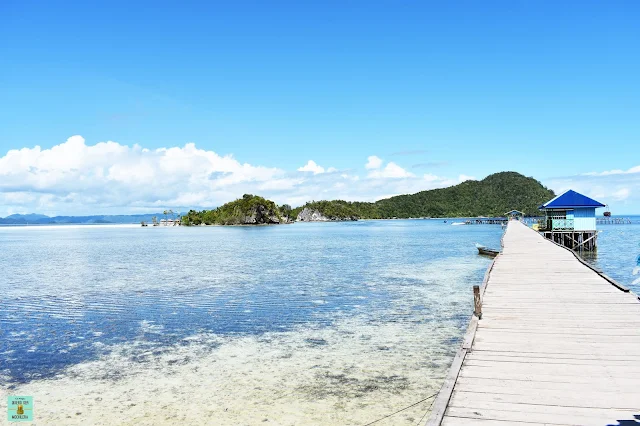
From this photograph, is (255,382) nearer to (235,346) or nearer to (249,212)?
(235,346)

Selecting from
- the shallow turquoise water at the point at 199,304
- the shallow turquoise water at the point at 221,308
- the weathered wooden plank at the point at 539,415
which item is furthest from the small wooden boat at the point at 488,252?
the weathered wooden plank at the point at 539,415

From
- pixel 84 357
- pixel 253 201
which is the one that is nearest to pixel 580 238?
pixel 84 357

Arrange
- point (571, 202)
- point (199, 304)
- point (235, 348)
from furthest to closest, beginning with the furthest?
point (571, 202) < point (199, 304) < point (235, 348)

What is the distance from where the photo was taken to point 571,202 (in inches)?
1687

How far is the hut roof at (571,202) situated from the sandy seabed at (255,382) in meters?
34.8

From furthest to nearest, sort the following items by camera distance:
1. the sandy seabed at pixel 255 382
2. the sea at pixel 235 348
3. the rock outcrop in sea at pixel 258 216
Result: the rock outcrop in sea at pixel 258 216
the sea at pixel 235 348
the sandy seabed at pixel 255 382

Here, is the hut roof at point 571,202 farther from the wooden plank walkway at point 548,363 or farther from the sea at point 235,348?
the wooden plank walkway at point 548,363

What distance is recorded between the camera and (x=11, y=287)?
25.6m

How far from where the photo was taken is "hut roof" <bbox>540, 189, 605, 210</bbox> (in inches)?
1651

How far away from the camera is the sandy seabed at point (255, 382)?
27.2 feet

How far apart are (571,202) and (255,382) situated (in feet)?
136

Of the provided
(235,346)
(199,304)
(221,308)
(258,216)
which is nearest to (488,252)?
(221,308)

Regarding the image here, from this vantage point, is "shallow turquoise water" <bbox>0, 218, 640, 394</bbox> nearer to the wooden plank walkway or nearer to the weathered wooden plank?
the wooden plank walkway

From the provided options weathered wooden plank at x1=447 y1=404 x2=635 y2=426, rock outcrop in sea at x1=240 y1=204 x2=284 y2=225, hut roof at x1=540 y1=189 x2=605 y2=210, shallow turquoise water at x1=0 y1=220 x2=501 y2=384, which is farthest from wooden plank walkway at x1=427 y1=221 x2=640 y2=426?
rock outcrop in sea at x1=240 y1=204 x2=284 y2=225
